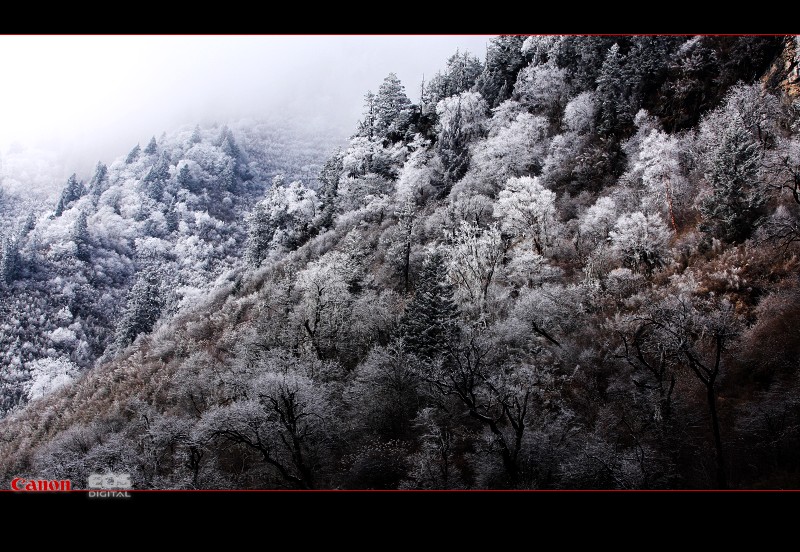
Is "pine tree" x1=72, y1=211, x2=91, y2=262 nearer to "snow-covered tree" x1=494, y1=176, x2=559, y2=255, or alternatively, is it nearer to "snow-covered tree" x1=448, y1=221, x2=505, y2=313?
"snow-covered tree" x1=448, y1=221, x2=505, y2=313

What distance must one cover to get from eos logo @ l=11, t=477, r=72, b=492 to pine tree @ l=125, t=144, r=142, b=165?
1085 centimetres

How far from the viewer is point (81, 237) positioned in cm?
1655

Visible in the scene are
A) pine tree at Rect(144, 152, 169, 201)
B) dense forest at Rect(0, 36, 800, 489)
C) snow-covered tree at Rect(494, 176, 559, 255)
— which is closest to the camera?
dense forest at Rect(0, 36, 800, 489)

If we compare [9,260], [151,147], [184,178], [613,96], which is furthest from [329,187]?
[613,96]

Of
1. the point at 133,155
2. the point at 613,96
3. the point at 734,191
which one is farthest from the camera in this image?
the point at 613,96

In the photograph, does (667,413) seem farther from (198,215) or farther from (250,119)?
(198,215)

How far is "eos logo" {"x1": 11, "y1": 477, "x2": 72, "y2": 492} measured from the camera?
809 centimetres

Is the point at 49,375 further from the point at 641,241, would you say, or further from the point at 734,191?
the point at 734,191

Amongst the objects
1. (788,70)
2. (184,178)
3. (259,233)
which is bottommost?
(184,178)

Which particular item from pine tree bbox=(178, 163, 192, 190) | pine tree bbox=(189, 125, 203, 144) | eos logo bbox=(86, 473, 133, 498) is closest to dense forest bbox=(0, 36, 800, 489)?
pine tree bbox=(189, 125, 203, 144)

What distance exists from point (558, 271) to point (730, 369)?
9.82m

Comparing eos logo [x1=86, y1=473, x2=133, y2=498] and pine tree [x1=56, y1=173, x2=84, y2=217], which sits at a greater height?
pine tree [x1=56, y1=173, x2=84, y2=217]

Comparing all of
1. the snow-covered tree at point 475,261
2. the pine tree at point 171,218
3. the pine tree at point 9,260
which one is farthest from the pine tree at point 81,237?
the snow-covered tree at point 475,261

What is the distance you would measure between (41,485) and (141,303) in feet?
46.8
